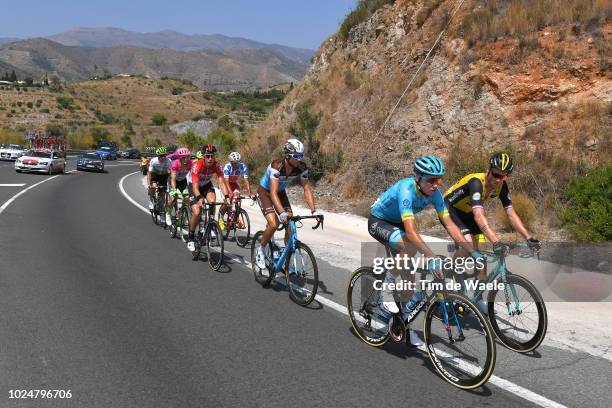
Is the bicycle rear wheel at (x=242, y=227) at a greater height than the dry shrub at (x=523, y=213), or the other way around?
the dry shrub at (x=523, y=213)

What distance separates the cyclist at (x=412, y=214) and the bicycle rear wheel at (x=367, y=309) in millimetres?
238

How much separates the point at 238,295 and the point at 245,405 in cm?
315

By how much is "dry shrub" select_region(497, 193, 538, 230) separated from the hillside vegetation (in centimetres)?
11

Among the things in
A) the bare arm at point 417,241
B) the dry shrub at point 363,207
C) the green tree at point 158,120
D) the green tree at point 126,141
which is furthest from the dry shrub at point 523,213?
the green tree at point 158,120

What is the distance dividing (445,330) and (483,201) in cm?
159

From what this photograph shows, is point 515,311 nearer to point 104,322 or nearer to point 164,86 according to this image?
point 104,322

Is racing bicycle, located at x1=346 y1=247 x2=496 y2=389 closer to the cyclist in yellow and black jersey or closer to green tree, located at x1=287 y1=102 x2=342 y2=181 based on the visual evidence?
the cyclist in yellow and black jersey

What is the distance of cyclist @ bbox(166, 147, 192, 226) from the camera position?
1080cm

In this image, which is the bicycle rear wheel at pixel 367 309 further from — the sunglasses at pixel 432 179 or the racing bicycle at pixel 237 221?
the racing bicycle at pixel 237 221

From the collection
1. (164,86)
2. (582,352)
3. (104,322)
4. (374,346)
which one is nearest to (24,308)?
(104,322)

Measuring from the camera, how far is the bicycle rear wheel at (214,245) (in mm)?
8664

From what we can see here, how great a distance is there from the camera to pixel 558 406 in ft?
13.7

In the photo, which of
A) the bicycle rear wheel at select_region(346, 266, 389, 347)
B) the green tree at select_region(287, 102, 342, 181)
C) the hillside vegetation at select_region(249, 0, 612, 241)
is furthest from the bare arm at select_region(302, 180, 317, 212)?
the green tree at select_region(287, 102, 342, 181)

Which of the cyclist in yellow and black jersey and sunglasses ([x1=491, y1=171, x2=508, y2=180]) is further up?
sunglasses ([x1=491, y1=171, x2=508, y2=180])
